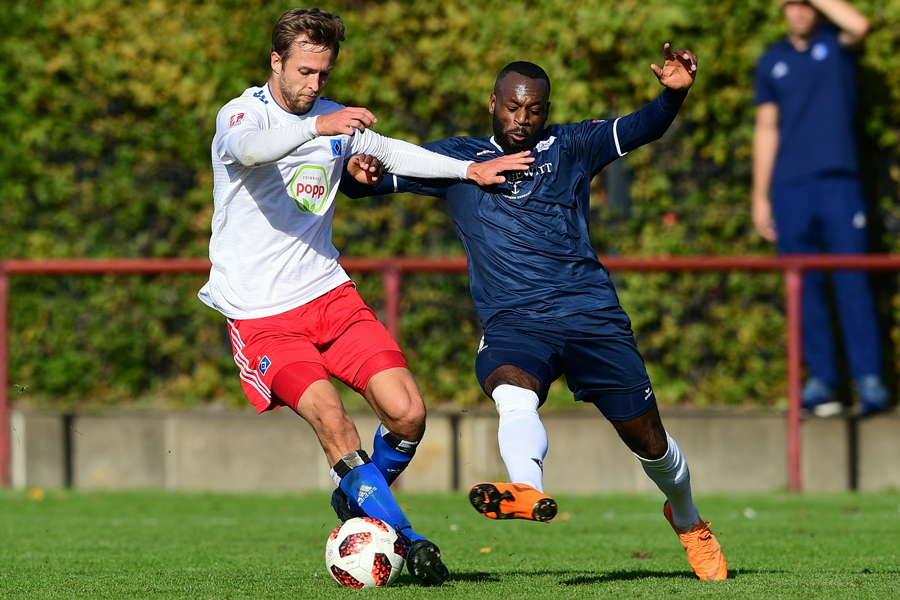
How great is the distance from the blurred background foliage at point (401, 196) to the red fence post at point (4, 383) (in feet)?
2.35

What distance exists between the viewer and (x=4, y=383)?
8852 millimetres

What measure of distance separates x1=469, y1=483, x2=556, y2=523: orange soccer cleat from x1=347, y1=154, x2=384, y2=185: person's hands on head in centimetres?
168

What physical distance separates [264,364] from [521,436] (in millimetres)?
1178

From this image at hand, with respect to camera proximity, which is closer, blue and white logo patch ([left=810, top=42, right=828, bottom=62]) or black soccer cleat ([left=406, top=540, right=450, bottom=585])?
black soccer cleat ([left=406, top=540, right=450, bottom=585])

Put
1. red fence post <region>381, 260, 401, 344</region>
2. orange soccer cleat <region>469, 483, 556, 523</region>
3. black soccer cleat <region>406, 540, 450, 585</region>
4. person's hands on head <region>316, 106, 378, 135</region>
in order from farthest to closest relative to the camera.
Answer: red fence post <region>381, 260, 401, 344</region> < black soccer cleat <region>406, 540, 450, 585</region> < person's hands on head <region>316, 106, 378, 135</region> < orange soccer cleat <region>469, 483, 556, 523</region>

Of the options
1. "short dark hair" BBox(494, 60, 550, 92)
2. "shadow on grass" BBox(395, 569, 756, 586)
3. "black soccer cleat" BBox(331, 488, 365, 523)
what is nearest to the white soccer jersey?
"short dark hair" BBox(494, 60, 550, 92)

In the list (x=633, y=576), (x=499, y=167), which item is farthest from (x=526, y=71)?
(x=633, y=576)

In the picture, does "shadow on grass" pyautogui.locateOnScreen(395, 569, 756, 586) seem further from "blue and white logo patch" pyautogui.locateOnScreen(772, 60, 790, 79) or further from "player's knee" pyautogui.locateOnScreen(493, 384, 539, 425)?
"blue and white logo patch" pyautogui.locateOnScreen(772, 60, 790, 79)

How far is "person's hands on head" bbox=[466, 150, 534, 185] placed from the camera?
4953mm

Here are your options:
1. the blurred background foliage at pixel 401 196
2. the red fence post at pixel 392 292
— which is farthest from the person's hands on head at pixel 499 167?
the blurred background foliage at pixel 401 196

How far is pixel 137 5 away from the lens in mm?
9750

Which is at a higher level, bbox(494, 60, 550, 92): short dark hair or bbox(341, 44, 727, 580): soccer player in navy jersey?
bbox(494, 60, 550, 92): short dark hair

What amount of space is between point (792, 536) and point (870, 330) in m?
2.64

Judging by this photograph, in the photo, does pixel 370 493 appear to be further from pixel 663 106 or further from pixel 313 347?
pixel 663 106
